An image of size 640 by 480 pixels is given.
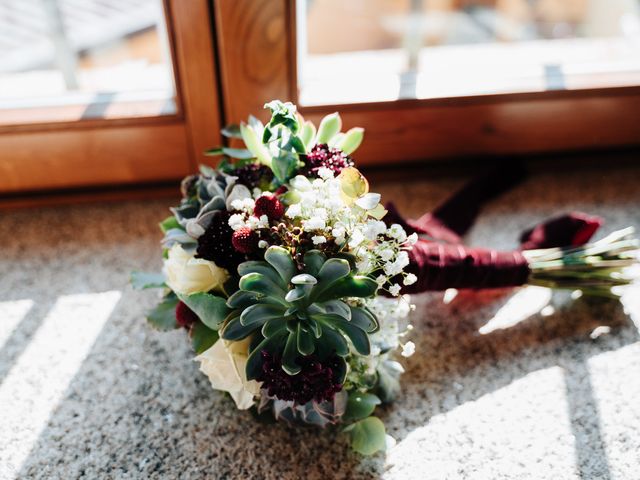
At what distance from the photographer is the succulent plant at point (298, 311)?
0.60 m

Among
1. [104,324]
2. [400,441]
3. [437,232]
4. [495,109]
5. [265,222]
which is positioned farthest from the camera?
[495,109]

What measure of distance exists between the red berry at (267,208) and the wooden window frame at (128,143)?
38 centimetres

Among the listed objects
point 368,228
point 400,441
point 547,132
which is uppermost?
point 368,228

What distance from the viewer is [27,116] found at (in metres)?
0.97

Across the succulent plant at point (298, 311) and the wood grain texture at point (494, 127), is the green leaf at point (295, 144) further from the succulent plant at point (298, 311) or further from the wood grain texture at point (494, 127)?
the wood grain texture at point (494, 127)

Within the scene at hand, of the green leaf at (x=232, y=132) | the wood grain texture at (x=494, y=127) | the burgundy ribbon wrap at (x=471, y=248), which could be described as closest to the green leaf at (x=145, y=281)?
the green leaf at (x=232, y=132)

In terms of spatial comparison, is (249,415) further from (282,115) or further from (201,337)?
(282,115)

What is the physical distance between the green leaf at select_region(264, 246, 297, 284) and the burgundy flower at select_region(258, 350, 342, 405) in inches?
3.5

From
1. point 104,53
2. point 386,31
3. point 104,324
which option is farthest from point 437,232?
point 104,53

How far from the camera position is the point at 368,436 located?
27.8 inches

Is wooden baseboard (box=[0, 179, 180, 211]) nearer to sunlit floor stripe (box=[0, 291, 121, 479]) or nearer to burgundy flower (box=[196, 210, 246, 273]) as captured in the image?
sunlit floor stripe (box=[0, 291, 121, 479])

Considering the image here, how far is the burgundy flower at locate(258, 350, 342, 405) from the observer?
622 millimetres

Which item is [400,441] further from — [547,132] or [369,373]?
[547,132]

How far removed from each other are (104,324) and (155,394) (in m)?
0.15
